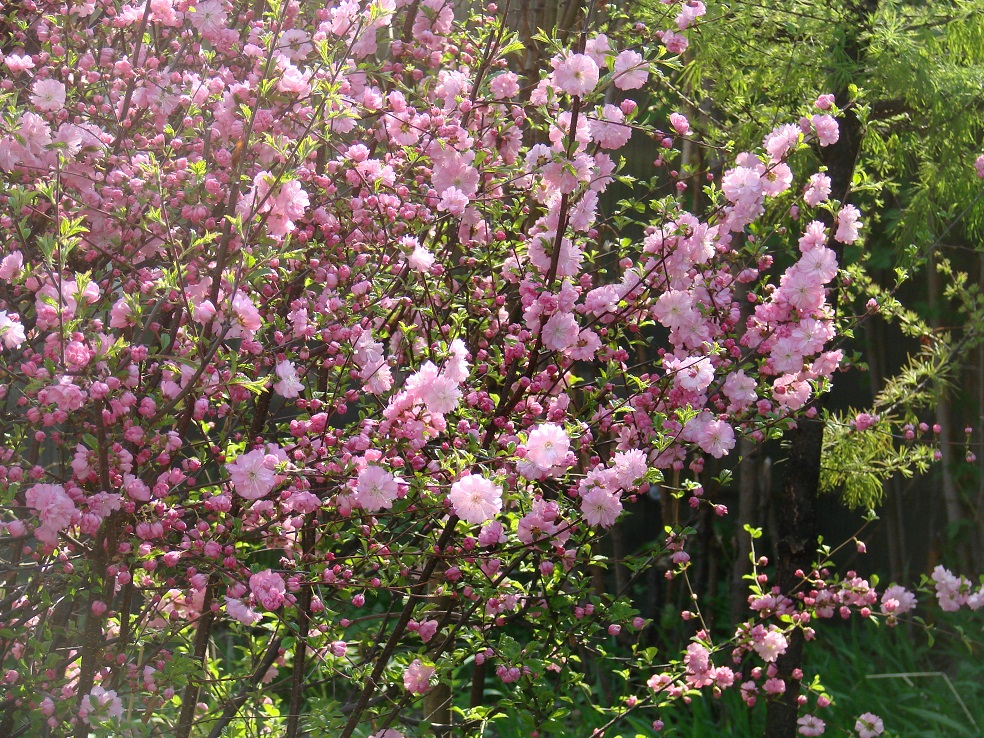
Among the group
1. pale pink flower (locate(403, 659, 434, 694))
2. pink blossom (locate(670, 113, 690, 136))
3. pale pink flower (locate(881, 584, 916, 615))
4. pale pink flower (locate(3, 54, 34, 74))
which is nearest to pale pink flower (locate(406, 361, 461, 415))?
pale pink flower (locate(403, 659, 434, 694))

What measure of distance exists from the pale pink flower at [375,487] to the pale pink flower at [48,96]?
1.04m

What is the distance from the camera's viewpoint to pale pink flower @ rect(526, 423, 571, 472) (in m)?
1.85

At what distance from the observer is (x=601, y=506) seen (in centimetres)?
206

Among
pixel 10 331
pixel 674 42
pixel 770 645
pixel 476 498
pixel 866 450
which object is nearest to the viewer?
pixel 10 331

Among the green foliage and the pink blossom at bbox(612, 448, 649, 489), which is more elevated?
the green foliage

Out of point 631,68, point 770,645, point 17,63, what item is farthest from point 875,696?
point 17,63

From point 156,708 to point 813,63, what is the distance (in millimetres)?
Result: 2733

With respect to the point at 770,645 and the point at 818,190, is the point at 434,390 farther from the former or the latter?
the point at 770,645

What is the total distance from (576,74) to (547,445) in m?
0.79

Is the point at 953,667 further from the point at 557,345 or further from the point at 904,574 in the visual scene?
the point at 557,345

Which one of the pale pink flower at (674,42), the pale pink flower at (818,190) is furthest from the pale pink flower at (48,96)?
the pale pink flower at (818,190)

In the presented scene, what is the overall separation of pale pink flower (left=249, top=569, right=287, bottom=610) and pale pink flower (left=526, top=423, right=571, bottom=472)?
536 millimetres

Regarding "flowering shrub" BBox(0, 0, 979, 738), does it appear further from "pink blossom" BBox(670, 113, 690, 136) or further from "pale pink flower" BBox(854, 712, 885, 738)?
"pale pink flower" BBox(854, 712, 885, 738)

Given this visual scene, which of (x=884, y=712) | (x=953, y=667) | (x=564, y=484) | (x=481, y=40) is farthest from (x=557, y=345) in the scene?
(x=953, y=667)
